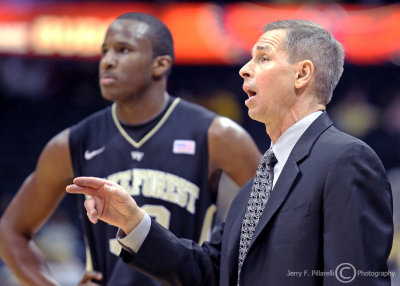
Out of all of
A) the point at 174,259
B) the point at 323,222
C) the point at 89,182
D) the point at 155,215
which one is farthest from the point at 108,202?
the point at 155,215

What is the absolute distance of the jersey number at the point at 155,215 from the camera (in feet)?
12.1

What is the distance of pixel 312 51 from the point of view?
2562 mm

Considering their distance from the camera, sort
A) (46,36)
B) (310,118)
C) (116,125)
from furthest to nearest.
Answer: (46,36) → (116,125) → (310,118)

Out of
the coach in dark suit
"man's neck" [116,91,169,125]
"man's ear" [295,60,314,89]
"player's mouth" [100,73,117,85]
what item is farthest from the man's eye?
"man's ear" [295,60,314,89]

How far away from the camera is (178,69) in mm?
12711

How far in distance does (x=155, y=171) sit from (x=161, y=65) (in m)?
0.62

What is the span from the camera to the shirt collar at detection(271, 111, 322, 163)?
2522 millimetres

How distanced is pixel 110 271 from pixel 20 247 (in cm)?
61

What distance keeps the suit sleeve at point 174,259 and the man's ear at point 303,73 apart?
0.75 meters

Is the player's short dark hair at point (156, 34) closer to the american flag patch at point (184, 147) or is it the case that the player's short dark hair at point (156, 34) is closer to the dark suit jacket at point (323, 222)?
the american flag patch at point (184, 147)

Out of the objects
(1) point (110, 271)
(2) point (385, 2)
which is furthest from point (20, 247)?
(2) point (385, 2)

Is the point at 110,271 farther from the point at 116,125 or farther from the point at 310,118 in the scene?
the point at 310,118

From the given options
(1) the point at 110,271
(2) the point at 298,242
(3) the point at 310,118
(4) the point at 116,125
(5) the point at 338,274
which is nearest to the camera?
(5) the point at 338,274

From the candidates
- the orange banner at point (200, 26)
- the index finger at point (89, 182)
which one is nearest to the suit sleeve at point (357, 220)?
the index finger at point (89, 182)
